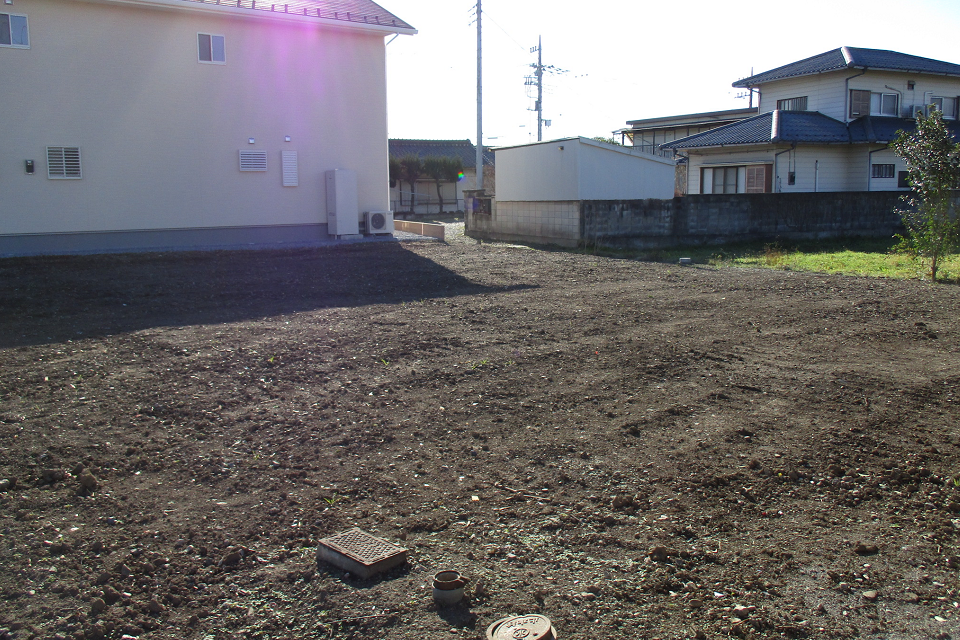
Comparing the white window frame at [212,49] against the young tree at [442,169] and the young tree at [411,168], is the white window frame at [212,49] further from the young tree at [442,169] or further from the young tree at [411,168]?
the young tree at [442,169]

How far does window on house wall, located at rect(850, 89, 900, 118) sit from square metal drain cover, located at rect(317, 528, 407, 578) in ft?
80.5

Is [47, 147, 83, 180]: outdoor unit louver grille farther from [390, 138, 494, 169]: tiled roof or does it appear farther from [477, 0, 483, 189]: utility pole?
[390, 138, 494, 169]: tiled roof

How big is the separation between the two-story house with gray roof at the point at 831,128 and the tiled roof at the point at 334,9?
11661mm

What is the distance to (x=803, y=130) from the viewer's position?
21.5 m

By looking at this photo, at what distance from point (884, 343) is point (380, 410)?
4.29 m

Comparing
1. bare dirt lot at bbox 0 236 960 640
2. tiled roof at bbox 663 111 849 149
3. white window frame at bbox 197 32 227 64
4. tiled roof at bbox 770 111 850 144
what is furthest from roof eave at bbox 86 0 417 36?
tiled roof at bbox 770 111 850 144

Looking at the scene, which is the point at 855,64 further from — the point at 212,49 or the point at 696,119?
the point at 212,49

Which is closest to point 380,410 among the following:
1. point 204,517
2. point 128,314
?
point 204,517

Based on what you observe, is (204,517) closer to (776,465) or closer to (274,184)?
(776,465)

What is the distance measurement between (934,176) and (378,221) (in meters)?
10.6

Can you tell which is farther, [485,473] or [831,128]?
[831,128]

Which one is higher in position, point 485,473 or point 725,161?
point 725,161

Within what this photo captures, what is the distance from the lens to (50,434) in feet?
12.1

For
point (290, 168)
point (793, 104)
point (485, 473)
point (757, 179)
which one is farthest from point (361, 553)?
point (793, 104)
